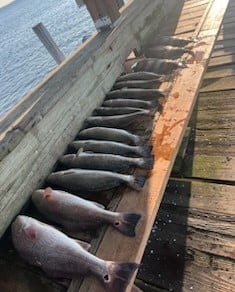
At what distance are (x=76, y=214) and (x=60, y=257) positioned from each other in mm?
402

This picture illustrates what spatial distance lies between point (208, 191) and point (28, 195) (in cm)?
171

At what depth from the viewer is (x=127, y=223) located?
249cm

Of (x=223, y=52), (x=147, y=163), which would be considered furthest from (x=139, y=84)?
(x=223, y=52)

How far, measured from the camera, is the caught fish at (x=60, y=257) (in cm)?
217

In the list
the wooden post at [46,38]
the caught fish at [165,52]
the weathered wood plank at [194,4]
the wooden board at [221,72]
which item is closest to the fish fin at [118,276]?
the caught fish at [165,52]

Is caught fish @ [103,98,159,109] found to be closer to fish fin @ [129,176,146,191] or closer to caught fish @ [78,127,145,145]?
caught fish @ [78,127,145,145]

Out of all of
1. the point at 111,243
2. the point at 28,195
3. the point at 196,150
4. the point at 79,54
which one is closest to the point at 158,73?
the point at 79,54

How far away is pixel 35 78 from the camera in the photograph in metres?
15.9

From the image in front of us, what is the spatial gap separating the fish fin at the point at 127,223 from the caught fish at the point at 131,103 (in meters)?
1.62

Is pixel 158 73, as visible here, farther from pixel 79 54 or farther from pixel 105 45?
pixel 79 54

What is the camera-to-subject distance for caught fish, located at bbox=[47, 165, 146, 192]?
284 centimetres

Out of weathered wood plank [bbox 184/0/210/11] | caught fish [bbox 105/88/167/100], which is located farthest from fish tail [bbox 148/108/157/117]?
weathered wood plank [bbox 184/0/210/11]

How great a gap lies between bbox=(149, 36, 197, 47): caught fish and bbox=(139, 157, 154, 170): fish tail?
255 cm

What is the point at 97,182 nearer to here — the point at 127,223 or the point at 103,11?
the point at 127,223
